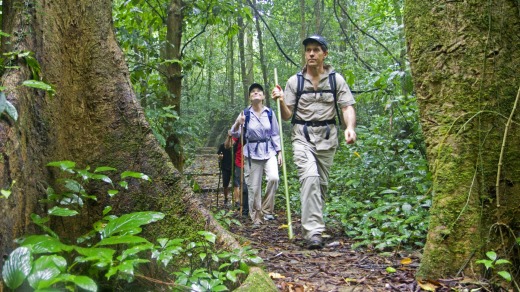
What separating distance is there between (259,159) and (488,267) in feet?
15.5

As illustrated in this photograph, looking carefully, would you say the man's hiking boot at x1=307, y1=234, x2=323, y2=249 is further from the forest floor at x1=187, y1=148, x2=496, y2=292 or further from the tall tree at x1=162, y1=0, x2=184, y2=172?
the tall tree at x1=162, y1=0, x2=184, y2=172

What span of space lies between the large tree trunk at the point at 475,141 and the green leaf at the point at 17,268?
257 cm

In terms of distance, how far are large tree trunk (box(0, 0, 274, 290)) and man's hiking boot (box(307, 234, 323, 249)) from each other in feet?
6.93

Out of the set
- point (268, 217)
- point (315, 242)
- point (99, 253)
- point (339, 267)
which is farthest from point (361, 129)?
Answer: point (99, 253)

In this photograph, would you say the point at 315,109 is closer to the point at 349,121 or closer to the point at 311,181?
the point at 349,121

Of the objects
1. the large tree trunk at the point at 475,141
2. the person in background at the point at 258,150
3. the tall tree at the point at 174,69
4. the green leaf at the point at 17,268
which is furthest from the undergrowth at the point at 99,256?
the person in background at the point at 258,150

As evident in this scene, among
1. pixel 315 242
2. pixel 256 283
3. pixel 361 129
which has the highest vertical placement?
pixel 361 129

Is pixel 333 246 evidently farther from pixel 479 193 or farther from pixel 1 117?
A: pixel 1 117

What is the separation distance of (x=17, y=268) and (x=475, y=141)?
2.90 meters

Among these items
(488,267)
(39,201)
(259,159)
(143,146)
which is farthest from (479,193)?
(259,159)

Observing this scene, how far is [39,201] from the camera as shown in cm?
265

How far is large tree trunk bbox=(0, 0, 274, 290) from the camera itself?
114 inches

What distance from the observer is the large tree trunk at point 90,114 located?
9.48 feet

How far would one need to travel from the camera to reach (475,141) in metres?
3.44
